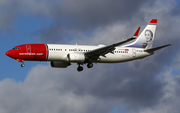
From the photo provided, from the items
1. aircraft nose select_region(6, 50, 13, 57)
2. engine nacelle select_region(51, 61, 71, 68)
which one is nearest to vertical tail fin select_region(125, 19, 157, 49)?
engine nacelle select_region(51, 61, 71, 68)

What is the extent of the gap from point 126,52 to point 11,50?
22147mm

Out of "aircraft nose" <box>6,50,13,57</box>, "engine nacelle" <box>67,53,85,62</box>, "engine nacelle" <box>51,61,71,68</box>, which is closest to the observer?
"aircraft nose" <box>6,50,13,57</box>

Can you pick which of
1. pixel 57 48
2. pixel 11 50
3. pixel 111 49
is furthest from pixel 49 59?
pixel 111 49

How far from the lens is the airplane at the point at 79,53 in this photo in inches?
2763

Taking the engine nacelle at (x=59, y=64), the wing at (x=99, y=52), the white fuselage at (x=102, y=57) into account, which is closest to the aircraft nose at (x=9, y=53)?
the white fuselage at (x=102, y=57)

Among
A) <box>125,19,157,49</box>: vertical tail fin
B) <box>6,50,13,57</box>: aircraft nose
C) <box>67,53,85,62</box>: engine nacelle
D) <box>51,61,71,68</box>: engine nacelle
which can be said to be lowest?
<box>51,61,71,68</box>: engine nacelle

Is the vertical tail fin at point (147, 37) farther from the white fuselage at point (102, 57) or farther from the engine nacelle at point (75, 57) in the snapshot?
the engine nacelle at point (75, 57)

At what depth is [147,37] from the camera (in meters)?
82.2

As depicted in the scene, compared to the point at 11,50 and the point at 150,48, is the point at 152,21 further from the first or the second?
the point at 11,50

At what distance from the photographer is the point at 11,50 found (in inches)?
2778

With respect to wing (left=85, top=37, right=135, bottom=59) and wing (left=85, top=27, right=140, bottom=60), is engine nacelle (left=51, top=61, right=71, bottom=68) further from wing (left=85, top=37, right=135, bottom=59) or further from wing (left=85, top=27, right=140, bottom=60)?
wing (left=85, top=37, right=135, bottom=59)

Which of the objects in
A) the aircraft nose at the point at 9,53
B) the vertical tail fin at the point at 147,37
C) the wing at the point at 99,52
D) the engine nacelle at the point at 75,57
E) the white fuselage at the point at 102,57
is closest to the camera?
the aircraft nose at the point at 9,53

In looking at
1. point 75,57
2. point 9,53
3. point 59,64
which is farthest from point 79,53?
point 9,53

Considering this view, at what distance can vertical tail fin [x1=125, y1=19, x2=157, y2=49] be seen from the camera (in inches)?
3151
